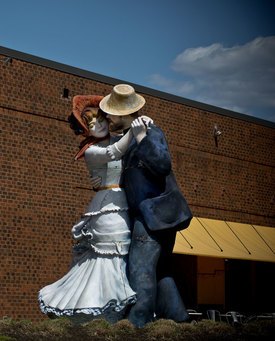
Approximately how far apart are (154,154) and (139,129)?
0.37 metres

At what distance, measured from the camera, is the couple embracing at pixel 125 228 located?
10.0m

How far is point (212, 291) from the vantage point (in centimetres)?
3041

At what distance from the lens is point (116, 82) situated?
85.0 feet

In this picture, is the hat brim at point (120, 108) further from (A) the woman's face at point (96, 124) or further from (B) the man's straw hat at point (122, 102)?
(A) the woman's face at point (96, 124)

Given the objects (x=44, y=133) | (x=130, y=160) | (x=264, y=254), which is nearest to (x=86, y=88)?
(x=44, y=133)

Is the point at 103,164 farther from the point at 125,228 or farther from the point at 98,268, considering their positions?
the point at 98,268

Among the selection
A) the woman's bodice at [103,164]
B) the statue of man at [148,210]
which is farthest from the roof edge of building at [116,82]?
the statue of man at [148,210]

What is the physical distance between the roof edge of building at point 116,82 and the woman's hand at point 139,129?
43.2ft

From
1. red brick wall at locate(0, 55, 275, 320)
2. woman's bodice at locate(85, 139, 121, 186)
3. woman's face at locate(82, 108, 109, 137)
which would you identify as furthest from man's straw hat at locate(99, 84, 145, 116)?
red brick wall at locate(0, 55, 275, 320)

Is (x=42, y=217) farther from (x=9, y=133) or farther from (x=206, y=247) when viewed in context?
(x=206, y=247)

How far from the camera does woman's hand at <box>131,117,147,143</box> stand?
1032 centimetres

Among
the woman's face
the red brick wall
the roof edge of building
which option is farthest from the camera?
the roof edge of building

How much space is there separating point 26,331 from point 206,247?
1773cm

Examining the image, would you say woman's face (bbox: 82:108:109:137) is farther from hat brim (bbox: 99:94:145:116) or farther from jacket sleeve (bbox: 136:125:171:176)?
jacket sleeve (bbox: 136:125:171:176)
